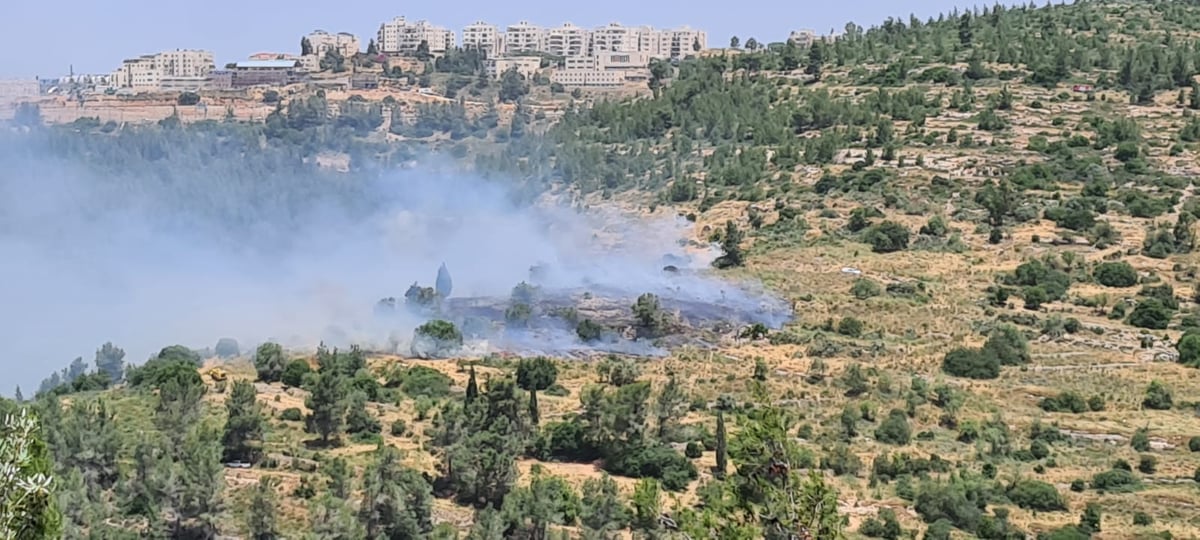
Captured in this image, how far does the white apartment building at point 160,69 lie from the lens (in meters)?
162

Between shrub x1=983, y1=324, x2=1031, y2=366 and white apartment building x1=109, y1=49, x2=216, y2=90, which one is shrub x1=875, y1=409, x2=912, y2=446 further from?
white apartment building x1=109, y1=49, x2=216, y2=90

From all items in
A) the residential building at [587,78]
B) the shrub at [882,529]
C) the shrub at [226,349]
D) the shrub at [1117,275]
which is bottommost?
the shrub at [226,349]

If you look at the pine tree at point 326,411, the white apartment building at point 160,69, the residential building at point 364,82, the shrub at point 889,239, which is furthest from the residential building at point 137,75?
the pine tree at point 326,411

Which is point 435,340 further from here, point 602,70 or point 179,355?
point 602,70

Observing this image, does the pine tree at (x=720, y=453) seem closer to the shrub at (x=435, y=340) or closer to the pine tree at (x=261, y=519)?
the pine tree at (x=261, y=519)

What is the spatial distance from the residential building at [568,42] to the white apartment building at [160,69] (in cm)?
3964

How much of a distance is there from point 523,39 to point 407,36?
557 inches

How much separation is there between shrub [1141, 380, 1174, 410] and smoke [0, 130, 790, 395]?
14.6 m

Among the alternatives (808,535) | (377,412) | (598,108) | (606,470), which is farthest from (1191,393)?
(598,108)

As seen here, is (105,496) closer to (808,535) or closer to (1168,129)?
(808,535)

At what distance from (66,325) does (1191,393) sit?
4793 centimetres

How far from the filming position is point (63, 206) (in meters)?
93.2

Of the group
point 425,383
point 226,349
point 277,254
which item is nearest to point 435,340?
point 425,383

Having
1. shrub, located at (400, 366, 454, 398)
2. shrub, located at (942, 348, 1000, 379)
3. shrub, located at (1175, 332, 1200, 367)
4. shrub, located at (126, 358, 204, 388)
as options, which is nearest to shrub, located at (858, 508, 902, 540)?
shrub, located at (400, 366, 454, 398)
